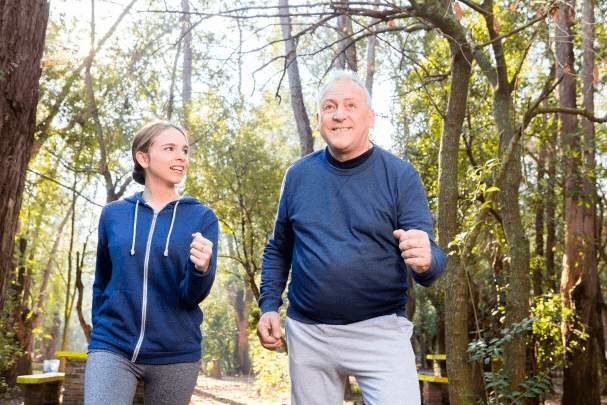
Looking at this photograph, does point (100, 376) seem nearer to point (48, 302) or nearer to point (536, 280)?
point (536, 280)

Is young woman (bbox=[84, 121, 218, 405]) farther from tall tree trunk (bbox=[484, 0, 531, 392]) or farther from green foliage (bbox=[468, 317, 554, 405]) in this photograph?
tall tree trunk (bbox=[484, 0, 531, 392])

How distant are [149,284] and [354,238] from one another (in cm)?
91

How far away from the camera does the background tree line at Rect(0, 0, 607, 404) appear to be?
650 centimetres

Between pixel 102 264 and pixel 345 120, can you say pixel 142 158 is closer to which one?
pixel 102 264

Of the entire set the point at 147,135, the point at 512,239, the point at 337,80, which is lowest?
the point at 147,135

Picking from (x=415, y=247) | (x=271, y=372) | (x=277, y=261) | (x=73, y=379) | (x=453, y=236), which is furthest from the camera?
(x=271, y=372)

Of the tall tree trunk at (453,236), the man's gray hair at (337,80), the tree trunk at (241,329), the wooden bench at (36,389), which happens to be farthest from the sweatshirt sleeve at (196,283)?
the tree trunk at (241,329)

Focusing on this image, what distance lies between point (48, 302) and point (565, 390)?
2633 centimetres

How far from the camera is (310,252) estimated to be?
2.94 m

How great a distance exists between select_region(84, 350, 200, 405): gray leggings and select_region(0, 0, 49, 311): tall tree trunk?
2446 mm

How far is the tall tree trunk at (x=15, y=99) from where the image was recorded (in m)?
5.16

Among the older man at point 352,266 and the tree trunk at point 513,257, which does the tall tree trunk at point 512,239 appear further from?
the older man at point 352,266

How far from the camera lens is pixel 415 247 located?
2.62m

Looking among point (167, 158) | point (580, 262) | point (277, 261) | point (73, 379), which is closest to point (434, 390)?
point (580, 262)
